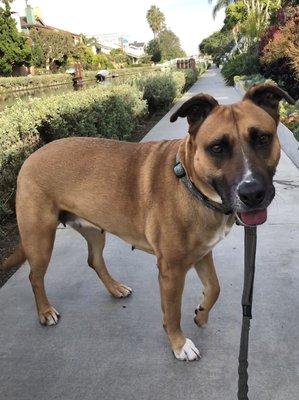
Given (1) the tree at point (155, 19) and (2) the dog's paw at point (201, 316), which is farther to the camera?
(1) the tree at point (155, 19)

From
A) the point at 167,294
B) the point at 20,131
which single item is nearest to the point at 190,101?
the point at 167,294

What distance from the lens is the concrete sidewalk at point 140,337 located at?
254 cm

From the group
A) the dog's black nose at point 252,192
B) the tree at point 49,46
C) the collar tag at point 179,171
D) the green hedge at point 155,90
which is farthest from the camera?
the tree at point 49,46

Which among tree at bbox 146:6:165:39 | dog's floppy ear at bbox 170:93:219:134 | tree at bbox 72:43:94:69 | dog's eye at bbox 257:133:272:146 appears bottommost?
dog's eye at bbox 257:133:272:146

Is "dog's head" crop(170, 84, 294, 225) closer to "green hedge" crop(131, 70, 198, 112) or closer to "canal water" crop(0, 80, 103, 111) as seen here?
"canal water" crop(0, 80, 103, 111)

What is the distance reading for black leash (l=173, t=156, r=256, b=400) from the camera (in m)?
2.09

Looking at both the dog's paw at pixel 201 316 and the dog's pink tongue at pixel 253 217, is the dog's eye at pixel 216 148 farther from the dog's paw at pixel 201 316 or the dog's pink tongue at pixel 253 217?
the dog's paw at pixel 201 316

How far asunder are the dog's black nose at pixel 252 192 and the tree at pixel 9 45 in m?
66.1

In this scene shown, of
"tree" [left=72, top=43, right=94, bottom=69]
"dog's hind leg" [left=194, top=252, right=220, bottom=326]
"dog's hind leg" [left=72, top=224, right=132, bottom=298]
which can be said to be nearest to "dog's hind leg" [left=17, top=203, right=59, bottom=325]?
"dog's hind leg" [left=72, top=224, right=132, bottom=298]

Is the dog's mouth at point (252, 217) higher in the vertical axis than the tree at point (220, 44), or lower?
lower

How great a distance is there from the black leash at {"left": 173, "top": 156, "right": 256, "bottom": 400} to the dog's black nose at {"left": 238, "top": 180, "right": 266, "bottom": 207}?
10.2 inches

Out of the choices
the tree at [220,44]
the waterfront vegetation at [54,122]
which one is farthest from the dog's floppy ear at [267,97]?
the tree at [220,44]

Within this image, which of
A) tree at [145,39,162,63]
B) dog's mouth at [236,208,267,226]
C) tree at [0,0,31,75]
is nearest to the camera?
dog's mouth at [236,208,267,226]

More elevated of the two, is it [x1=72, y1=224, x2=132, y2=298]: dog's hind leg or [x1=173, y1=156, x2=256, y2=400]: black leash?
[x1=173, y1=156, x2=256, y2=400]: black leash
